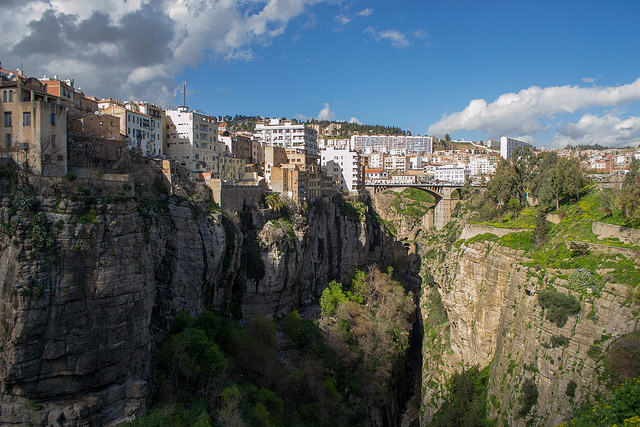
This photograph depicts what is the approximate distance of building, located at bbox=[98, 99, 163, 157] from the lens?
3491 cm

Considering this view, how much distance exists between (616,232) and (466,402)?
43.2 ft

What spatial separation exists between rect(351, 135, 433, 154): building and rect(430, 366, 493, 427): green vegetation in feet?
408

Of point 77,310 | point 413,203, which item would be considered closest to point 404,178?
point 413,203

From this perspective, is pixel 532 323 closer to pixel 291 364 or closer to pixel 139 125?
pixel 291 364

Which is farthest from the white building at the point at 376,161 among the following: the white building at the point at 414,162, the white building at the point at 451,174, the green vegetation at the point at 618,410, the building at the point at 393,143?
the green vegetation at the point at 618,410

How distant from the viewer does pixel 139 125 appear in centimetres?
3756

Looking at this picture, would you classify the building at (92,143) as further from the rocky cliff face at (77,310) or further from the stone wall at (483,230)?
the stone wall at (483,230)

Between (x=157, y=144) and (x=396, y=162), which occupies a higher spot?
(x=396, y=162)

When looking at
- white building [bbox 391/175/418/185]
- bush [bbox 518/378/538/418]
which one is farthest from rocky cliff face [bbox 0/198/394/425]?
white building [bbox 391/175/418/185]

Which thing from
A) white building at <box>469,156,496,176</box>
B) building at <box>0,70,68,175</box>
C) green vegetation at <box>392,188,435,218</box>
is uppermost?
white building at <box>469,156,496,176</box>

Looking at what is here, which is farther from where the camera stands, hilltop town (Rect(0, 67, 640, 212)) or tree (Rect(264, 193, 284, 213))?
tree (Rect(264, 193, 284, 213))

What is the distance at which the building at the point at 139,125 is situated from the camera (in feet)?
115

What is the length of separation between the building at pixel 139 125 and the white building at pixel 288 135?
1113 inches

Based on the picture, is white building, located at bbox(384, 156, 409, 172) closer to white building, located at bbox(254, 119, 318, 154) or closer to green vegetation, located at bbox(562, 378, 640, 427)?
white building, located at bbox(254, 119, 318, 154)
